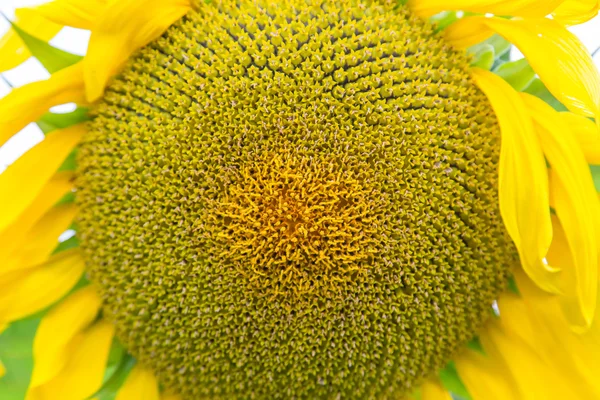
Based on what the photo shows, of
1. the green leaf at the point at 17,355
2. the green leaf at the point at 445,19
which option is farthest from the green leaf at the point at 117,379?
the green leaf at the point at 445,19

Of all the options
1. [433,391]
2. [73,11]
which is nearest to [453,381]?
[433,391]

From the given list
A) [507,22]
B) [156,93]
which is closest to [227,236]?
[156,93]

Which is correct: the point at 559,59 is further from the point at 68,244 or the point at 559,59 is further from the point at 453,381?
the point at 68,244

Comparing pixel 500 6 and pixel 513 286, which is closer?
pixel 500 6

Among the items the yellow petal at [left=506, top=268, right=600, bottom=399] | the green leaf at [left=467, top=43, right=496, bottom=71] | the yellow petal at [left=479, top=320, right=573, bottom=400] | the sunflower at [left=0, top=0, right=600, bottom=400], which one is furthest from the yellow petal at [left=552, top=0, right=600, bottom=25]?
the yellow petal at [left=479, top=320, right=573, bottom=400]

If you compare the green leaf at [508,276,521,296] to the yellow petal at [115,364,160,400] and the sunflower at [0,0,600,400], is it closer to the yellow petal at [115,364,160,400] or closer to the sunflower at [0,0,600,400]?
the sunflower at [0,0,600,400]

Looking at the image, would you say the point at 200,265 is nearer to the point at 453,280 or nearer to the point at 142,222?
the point at 142,222

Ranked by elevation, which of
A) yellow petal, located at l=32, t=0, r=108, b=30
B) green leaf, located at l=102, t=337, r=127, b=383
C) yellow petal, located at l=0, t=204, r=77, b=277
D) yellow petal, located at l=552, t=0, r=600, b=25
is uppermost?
yellow petal, located at l=32, t=0, r=108, b=30
